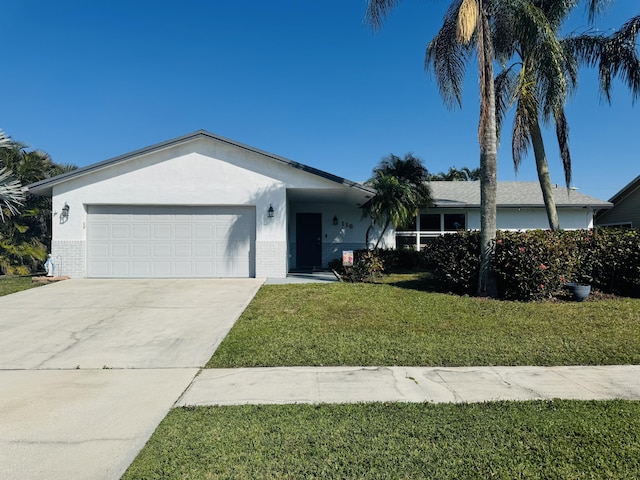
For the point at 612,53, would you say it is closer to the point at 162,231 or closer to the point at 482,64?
the point at 482,64

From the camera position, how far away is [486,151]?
9250 millimetres

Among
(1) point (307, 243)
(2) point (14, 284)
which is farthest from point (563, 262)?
(2) point (14, 284)

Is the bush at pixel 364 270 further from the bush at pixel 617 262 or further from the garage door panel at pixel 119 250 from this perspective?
the garage door panel at pixel 119 250

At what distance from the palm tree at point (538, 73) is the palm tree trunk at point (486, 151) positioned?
6.34ft

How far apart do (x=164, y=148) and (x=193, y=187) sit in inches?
60.6

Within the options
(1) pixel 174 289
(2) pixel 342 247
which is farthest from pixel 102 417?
(2) pixel 342 247

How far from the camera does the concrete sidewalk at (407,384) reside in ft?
12.5

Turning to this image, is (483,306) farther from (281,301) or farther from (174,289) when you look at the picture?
(174,289)

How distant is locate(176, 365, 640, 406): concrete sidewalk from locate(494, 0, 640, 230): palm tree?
8622 mm

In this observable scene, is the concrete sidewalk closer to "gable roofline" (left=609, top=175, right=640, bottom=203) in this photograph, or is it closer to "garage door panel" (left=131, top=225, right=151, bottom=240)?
"garage door panel" (left=131, top=225, right=151, bottom=240)

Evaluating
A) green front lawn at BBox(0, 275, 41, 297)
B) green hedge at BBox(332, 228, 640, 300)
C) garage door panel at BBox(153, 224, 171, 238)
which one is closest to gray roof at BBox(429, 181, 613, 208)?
green hedge at BBox(332, 228, 640, 300)

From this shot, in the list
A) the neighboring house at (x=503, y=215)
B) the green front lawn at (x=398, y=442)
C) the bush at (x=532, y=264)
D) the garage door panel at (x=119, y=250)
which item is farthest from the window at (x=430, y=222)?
the green front lawn at (x=398, y=442)

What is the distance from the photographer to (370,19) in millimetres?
10258

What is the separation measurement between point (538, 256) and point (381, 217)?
20.7 feet
